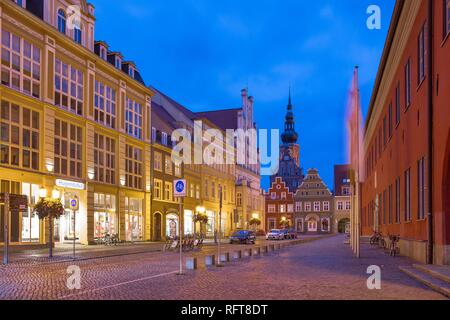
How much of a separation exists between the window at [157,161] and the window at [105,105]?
769 cm

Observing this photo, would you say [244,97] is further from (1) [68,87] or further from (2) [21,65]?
(2) [21,65]

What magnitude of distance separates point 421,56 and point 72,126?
2462cm

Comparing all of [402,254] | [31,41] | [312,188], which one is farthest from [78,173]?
[312,188]

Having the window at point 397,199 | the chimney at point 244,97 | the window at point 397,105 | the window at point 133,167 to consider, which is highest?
the chimney at point 244,97

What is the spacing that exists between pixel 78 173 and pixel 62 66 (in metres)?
7.40

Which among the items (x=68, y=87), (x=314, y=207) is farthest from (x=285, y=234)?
(x=314, y=207)

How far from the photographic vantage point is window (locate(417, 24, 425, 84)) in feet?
68.5

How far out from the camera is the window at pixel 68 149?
36.0 m

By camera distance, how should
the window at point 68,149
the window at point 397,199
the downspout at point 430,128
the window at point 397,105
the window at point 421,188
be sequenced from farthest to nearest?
the window at point 68,149
the window at point 397,199
the window at point 397,105
the window at point 421,188
the downspout at point 430,128

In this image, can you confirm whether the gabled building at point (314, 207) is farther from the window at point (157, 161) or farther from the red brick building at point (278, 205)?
the window at point (157, 161)

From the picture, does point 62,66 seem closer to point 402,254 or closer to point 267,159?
point 402,254

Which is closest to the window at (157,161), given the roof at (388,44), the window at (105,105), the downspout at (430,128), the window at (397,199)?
the window at (105,105)

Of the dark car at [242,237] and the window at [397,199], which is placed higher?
the window at [397,199]
